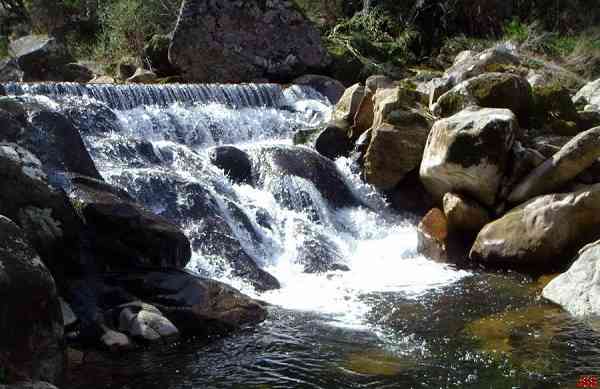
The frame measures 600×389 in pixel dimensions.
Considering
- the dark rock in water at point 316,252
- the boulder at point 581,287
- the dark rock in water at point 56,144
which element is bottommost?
the dark rock in water at point 316,252

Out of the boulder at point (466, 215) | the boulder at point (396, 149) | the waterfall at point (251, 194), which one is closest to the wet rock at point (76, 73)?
the waterfall at point (251, 194)

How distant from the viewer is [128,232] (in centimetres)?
804

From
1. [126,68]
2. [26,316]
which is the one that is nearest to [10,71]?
[126,68]

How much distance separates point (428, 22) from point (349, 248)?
1300 cm

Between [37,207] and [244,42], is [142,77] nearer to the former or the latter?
[244,42]

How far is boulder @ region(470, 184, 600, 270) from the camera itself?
32.0 feet

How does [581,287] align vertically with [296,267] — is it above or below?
above

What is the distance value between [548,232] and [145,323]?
18.7ft

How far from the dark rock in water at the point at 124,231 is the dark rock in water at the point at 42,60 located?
34.5ft

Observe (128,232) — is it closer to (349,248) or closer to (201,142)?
(349,248)

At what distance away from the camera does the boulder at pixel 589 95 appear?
1472cm

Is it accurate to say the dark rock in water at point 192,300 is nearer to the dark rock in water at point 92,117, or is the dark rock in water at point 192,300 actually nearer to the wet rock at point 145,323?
the wet rock at point 145,323

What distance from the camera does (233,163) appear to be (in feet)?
40.3

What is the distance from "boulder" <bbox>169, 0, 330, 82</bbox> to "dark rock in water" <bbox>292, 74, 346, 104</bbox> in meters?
0.55
